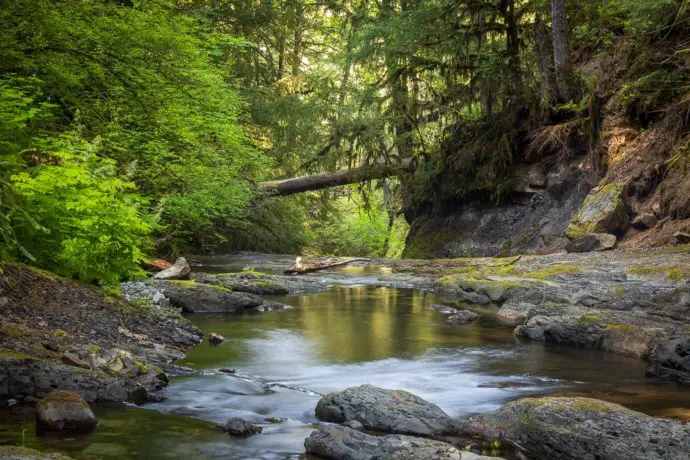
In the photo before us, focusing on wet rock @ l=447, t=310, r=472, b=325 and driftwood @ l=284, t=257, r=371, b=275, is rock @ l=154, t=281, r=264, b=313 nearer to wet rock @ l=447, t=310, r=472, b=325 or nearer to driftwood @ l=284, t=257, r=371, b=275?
wet rock @ l=447, t=310, r=472, b=325

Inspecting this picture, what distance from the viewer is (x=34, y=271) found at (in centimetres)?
842

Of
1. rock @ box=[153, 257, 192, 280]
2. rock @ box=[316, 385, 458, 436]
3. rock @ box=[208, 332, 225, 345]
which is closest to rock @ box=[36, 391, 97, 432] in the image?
rock @ box=[316, 385, 458, 436]

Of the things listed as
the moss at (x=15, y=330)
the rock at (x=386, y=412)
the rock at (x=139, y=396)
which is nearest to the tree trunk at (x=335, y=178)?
the moss at (x=15, y=330)

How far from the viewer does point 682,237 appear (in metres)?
13.9

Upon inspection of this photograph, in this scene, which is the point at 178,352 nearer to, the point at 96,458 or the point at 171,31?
the point at 96,458

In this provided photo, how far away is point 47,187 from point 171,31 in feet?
15.7

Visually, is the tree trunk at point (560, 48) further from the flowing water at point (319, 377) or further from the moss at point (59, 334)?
→ the moss at point (59, 334)

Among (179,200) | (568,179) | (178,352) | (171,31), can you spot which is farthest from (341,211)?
(178,352)

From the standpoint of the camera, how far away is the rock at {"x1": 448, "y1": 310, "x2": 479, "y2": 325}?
39.4 feet

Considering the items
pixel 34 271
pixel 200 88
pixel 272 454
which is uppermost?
pixel 200 88

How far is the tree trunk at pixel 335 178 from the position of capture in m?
24.9

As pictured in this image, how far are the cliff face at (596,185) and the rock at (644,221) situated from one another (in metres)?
0.02

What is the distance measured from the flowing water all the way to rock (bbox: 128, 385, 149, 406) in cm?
16

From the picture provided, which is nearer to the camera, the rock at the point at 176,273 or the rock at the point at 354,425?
the rock at the point at 354,425
